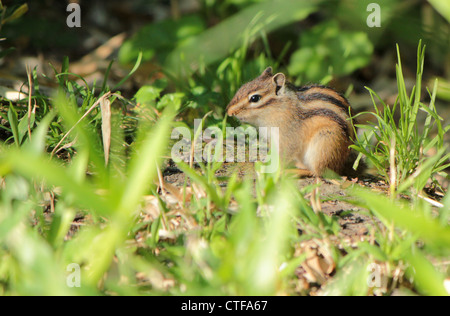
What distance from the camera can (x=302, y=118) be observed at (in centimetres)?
387

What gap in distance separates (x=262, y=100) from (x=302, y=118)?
0.33 meters

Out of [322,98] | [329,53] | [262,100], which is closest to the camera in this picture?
[322,98]

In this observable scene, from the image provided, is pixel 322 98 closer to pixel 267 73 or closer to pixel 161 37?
pixel 267 73

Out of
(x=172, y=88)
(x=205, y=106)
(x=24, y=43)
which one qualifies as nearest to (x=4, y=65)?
(x=24, y=43)

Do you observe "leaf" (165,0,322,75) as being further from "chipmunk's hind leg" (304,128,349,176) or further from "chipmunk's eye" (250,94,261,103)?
"chipmunk's hind leg" (304,128,349,176)

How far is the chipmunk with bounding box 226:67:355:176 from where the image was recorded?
359cm

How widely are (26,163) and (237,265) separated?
882 mm

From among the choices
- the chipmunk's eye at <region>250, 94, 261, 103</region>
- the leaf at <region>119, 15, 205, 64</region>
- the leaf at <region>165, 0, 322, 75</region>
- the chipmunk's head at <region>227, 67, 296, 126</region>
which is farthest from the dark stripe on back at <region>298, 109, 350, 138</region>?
the leaf at <region>119, 15, 205, 64</region>

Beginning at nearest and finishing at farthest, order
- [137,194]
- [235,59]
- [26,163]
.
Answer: [26,163], [137,194], [235,59]

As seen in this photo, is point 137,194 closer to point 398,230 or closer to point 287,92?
point 398,230

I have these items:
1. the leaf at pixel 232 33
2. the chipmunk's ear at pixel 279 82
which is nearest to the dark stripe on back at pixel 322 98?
the chipmunk's ear at pixel 279 82

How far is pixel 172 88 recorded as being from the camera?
17.8 ft

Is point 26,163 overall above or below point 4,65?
below

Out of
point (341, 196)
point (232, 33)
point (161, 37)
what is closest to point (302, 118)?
point (341, 196)
